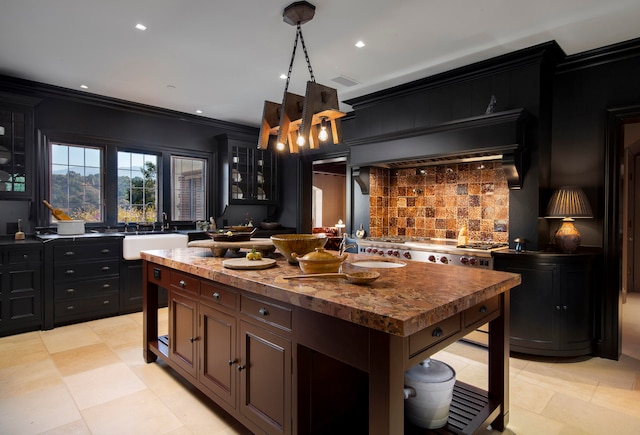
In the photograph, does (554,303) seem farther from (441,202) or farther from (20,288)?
(20,288)

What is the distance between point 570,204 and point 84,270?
5.17 meters

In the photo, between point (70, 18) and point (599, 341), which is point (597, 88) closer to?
point (599, 341)

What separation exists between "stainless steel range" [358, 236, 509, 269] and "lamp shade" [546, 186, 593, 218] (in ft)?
1.86

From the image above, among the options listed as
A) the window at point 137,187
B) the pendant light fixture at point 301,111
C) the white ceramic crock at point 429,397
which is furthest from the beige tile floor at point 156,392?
the window at point 137,187

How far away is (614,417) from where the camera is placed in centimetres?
232

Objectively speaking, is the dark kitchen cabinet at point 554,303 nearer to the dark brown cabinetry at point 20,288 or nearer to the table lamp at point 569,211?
the table lamp at point 569,211

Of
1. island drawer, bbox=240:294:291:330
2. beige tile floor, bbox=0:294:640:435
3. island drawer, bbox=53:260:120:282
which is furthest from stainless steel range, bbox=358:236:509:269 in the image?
island drawer, bbox=53:260:120:282

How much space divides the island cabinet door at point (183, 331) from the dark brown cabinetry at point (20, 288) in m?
2.26

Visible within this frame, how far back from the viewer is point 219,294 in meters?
2.20

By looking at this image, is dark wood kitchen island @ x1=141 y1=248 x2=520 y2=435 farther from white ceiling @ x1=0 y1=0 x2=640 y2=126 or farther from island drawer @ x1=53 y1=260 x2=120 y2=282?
island drawer @ x1=53 y1=260 x2=120 y2=282

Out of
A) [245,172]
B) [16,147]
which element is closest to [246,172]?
[245,172]

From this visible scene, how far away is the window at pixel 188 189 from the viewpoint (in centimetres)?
575

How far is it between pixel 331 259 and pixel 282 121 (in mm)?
1149

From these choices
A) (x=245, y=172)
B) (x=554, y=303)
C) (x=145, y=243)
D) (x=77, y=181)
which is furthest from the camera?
(x=245, y=172)
